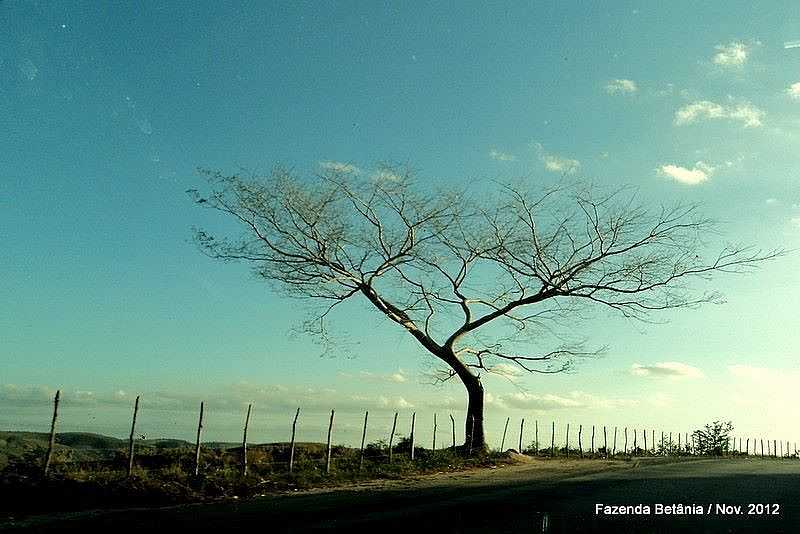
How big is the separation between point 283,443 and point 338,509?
16324 millimetres

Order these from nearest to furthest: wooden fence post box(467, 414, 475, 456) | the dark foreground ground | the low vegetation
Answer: the dark foreground ground → the low vegetation → wooden fence post box(467, 414, 475, 456)

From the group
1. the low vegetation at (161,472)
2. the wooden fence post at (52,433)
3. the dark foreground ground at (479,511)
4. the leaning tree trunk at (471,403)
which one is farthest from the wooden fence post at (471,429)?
the wooden fence post at (52,433)

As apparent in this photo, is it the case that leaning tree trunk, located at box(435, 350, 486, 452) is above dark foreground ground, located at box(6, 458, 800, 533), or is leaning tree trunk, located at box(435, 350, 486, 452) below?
above

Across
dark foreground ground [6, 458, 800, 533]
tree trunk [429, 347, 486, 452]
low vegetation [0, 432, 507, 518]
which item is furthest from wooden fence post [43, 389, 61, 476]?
tree trunk [429, 347, 486, 452]

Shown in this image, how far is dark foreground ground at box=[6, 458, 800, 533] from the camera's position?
469 inches

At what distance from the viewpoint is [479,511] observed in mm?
13594

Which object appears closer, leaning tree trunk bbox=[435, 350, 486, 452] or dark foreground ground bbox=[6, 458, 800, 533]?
dark foreground ground bbox=[6, 458, 800, 533]

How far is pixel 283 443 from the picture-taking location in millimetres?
29922

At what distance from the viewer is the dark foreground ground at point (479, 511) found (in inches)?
469

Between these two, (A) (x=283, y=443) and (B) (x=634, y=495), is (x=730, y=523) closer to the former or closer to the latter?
(B) (x=634, y=495)

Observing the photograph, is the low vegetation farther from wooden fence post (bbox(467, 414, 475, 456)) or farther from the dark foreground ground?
wooden fence post (bbox(467, 414, 475, 456))

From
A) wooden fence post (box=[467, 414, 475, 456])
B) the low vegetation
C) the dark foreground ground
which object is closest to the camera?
the dark foreground ground

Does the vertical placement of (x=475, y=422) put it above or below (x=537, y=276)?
below

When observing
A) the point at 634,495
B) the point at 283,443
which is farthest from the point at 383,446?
the point at 634,495
